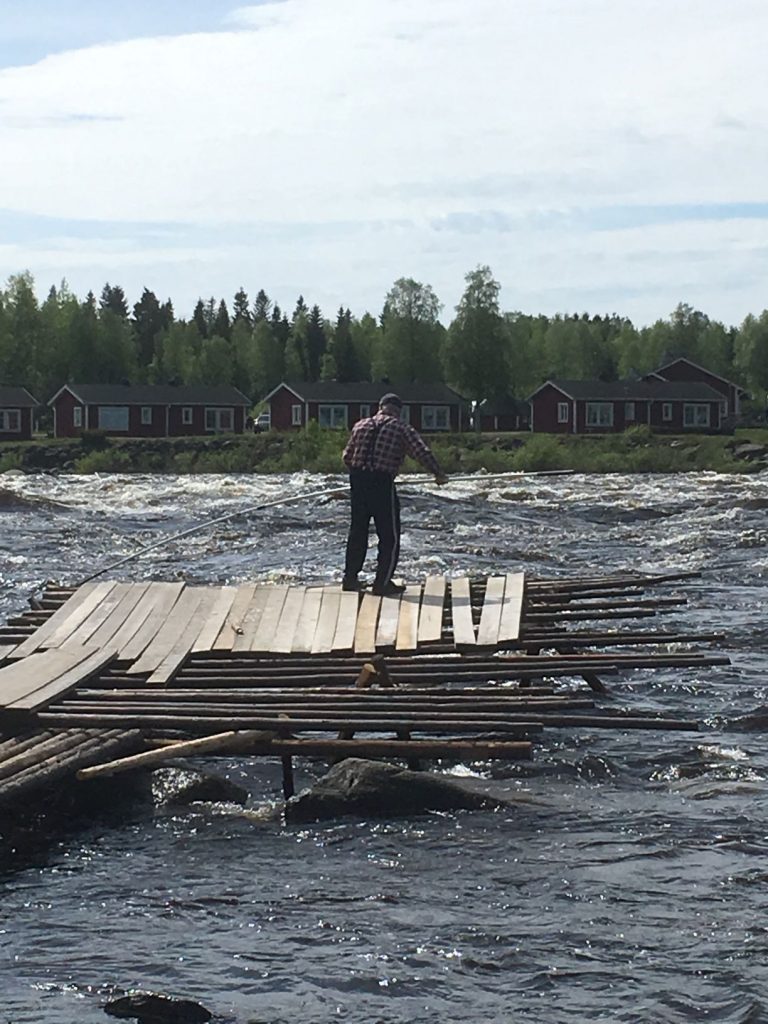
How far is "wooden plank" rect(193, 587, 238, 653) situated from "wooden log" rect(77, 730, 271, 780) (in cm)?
208

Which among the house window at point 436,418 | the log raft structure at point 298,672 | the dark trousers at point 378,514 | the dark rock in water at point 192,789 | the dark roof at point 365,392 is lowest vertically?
A: the dark rock in water at point 192,789

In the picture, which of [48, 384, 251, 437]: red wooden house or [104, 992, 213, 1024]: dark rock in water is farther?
[48, 384, 251, 437]: red wooden house

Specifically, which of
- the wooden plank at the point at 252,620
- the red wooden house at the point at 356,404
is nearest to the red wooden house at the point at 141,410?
the red wooden house at the point at 356,404

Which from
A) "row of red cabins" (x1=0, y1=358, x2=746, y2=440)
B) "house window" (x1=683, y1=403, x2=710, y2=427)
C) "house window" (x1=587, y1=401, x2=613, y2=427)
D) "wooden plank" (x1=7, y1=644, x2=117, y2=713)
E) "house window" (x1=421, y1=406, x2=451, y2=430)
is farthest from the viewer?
"house window" (x1=683, y1=403, x2=710, y2=427)

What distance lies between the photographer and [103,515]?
35.5 m

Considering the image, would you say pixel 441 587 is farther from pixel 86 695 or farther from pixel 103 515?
pixel 103 515

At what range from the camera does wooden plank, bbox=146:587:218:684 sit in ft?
35.2

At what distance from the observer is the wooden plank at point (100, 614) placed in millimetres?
11750

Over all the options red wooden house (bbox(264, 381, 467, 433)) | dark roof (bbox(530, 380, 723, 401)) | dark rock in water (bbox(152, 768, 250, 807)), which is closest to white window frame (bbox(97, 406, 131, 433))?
red wooden house (bbox(264, 381, 467, 433))

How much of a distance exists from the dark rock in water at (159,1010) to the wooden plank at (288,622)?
4982 millimetres

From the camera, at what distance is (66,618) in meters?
12.4

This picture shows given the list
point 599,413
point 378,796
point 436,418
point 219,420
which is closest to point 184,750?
point 378,796

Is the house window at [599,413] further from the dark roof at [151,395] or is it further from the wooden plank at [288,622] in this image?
the wooden plank at [288,622]

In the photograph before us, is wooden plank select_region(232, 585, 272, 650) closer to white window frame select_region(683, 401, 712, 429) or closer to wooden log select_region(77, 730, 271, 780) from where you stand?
wooden log select_region(77, 730, 271, 780)
